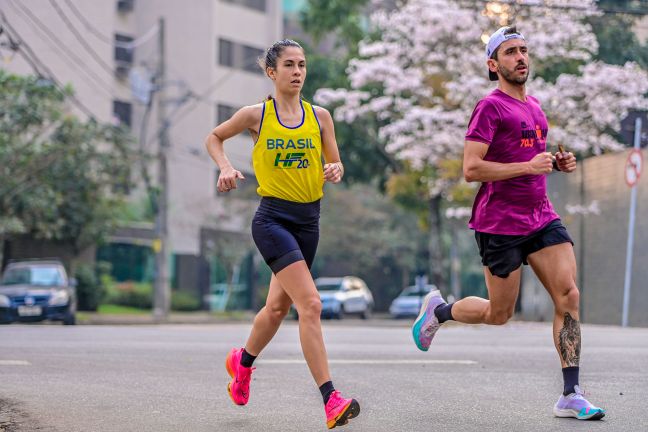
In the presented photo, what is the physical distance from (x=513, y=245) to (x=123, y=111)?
44.1m

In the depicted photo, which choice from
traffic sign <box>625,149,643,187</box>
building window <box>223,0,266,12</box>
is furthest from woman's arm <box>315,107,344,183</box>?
building window <box>223,0,266,12</box>

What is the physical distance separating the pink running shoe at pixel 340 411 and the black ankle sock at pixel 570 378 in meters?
1.37

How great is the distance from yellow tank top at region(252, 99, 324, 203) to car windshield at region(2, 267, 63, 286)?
1926 centimetres

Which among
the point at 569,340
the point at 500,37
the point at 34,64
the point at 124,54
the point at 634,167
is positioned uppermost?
the point at 124,54

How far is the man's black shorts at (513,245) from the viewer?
675 cm

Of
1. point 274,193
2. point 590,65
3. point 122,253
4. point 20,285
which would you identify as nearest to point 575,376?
point 274,193

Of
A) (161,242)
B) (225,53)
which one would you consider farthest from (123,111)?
(161,242)

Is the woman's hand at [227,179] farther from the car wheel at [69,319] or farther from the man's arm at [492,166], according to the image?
the car wheel at [69,319]

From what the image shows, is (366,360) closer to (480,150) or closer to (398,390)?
(398,390)

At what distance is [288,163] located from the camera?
6516mm

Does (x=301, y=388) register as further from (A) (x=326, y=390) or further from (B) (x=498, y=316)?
(A) (x=326, y=390)

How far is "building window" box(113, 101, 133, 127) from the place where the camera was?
4938cm

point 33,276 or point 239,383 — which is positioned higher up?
point 239,383

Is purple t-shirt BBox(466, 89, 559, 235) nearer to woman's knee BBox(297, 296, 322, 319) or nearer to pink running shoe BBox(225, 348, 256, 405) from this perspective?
woman's knee BBox(297, 296, 322, 319)
